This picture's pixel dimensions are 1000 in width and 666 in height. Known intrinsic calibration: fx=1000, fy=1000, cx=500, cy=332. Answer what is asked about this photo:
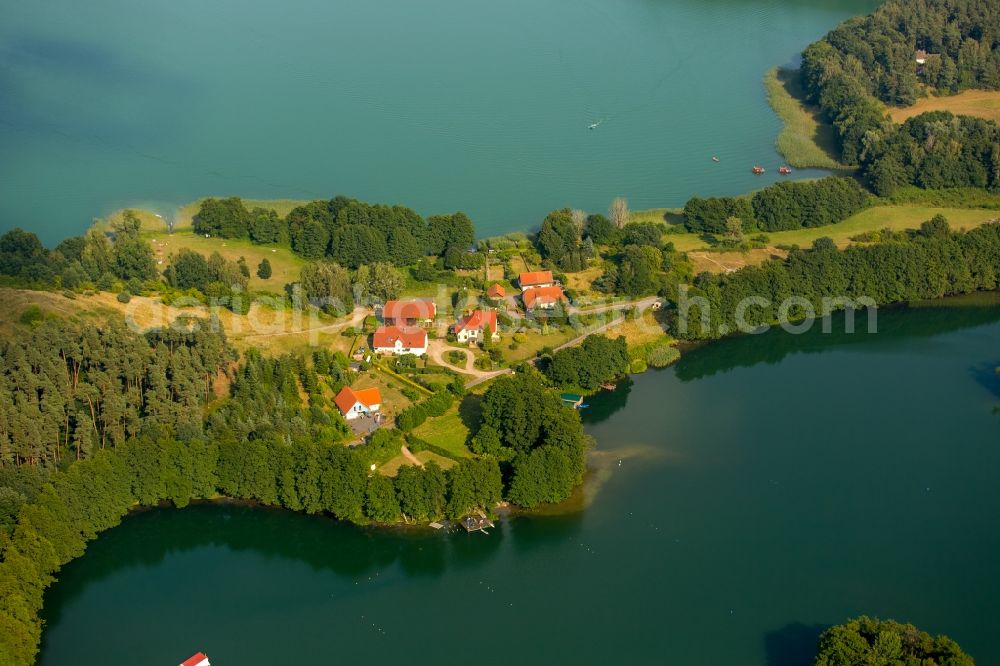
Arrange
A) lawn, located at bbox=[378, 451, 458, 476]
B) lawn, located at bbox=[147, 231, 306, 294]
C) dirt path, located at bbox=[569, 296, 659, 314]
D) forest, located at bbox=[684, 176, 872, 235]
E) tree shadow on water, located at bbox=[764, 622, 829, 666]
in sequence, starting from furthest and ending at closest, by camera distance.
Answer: forest, located at bbox=[684, 176, 872, 235]
lawn, located at bbox=[147, 231, 306, 294]
dirt path, located at bbox=[569, 296, 659, 314]
lawn, located at bbox=[378, 451, 458, 476]
tree shadow on water, located at bbox=[764, 622, 829, 666]

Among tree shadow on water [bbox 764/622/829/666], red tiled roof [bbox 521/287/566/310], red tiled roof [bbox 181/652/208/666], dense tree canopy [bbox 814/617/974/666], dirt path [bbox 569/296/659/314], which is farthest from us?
dirt path [bbox 569/296/659/314]

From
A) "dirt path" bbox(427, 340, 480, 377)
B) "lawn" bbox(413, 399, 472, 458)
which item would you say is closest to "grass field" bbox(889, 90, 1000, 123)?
"dirt path" bbox(427, 340, 480, 377)

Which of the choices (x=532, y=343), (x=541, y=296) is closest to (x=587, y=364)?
(x=532, y=343)

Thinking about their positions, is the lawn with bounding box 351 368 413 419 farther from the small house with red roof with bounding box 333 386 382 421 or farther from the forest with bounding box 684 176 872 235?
the forest with bounding box 684 176 872 235

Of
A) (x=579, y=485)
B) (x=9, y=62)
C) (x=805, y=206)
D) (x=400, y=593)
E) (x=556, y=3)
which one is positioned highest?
(x=556, y=3)

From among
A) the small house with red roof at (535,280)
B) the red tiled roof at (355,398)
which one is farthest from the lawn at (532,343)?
the red tiled roof at (355,398)

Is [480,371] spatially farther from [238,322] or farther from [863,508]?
[863,508]

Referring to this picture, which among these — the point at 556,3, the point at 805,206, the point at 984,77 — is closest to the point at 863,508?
the point at 805,206
